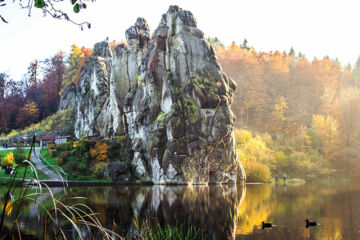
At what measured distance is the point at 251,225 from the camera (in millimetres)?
17281

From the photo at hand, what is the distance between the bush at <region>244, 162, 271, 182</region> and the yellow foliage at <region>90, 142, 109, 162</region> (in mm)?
17995

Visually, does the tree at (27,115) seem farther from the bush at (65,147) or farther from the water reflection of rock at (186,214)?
the water reflection of rock at (186,214)

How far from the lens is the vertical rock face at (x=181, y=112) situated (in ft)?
140

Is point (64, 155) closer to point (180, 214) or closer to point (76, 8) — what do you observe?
point (180, 214)

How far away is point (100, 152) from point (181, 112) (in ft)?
39.4

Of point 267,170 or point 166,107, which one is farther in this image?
point 267,170

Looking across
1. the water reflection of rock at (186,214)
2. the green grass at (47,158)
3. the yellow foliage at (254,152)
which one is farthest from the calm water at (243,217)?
the green grass at (47,158)

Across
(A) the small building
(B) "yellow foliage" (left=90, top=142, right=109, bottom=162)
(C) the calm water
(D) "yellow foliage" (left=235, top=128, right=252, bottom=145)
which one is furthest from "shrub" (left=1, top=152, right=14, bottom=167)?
(D) "yellow foliage" (left=235, top=128, right=252, bottom=145)

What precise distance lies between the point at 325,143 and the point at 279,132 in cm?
1154

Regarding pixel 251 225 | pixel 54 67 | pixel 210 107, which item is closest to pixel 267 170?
pixel 210 107

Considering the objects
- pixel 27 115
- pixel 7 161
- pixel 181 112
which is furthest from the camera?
pixel 27 115

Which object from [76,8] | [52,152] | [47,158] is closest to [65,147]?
[52,152]

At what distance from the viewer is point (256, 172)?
5075 centimetres

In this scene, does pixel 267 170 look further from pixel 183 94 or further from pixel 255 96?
pixel 255 96
